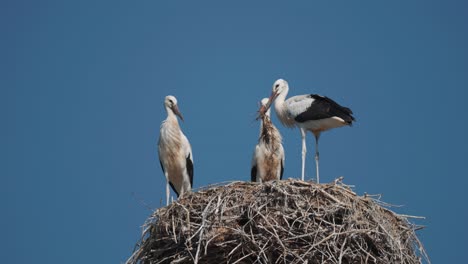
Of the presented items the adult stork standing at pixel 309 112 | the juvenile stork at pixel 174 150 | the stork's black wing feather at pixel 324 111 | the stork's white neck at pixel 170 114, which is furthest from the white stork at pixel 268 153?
the stork's white neck at pixel 170 114

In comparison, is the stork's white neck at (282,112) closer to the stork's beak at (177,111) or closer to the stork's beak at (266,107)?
the stork's beak at (266,107)

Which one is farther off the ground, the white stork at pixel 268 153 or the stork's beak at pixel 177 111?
the stork's beak at pixel 177 111

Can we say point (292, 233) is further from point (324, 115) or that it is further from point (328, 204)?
point (324, 115)

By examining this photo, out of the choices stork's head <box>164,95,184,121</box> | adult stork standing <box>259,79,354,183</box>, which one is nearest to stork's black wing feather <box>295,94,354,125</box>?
adult stork standing <box>259,79,354,183</box>

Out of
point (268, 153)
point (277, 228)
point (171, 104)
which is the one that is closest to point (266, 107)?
point (268, 153)

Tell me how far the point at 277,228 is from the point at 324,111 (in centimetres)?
423

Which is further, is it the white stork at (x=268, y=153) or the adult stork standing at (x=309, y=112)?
the adult stork standing at (x=309, y=112)

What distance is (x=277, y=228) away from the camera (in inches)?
395

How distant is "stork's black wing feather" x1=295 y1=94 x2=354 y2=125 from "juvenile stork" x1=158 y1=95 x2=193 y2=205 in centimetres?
186

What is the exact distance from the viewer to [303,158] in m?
→ 14.3

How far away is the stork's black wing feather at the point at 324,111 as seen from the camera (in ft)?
45.6

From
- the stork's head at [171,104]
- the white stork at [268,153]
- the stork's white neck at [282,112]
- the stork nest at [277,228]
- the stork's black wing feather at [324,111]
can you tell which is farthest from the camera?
the stork's white neck at [282,112]

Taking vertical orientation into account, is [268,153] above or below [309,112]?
below

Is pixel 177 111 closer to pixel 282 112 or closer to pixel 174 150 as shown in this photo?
pixel 174 150
